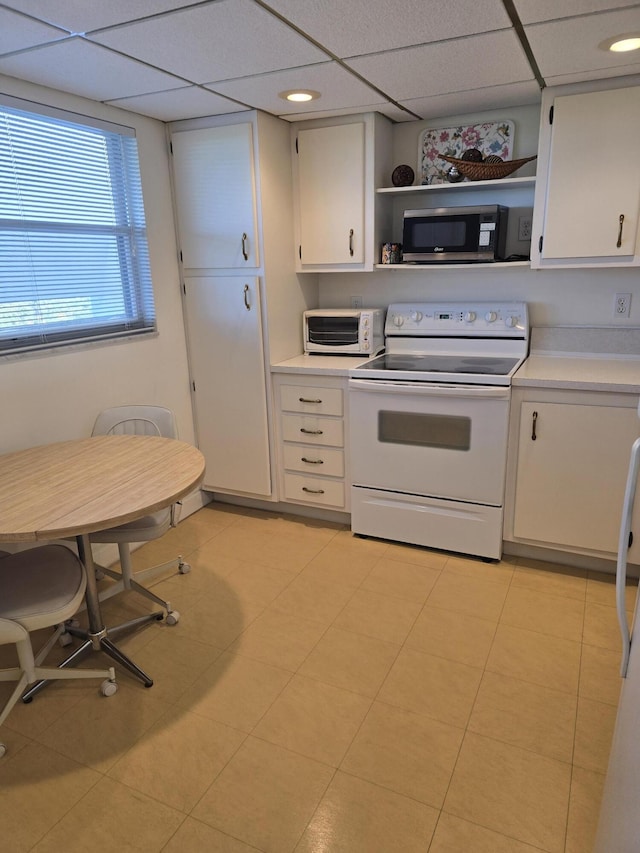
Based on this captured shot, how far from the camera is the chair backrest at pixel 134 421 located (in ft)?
8.71

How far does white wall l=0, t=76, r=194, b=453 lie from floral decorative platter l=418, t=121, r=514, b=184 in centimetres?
140

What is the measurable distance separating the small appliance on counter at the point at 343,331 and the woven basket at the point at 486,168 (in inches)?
33.3

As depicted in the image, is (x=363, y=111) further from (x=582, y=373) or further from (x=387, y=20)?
(x=582, y=373)

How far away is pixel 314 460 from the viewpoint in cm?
321

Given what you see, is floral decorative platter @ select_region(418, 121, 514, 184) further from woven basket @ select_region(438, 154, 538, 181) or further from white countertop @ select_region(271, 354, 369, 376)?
white countertop @ select_region(271, 354, 369, 376)

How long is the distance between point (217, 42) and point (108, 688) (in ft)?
7.34

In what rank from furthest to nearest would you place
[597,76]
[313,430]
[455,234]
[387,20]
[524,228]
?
[313,430]
[524,228]
[455,234]
[597,76]
[387,20]

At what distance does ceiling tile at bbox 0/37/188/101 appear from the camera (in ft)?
6.49

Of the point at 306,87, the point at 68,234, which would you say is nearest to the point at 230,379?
the point at 68,234

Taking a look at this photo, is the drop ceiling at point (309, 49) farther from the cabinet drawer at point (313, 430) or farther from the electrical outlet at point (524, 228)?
the cabinet drawer at point (313, 430)

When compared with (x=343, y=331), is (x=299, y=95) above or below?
above

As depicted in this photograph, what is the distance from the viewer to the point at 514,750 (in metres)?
1.77

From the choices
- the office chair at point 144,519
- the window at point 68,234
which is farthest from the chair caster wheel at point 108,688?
the window at point 68,234

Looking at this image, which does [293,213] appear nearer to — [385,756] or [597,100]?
[597,100]
